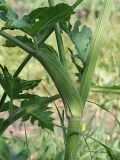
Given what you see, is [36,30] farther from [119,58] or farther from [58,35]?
[119,58]

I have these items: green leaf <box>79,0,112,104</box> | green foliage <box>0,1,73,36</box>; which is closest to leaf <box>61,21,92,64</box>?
green leaf <box>79,0,112,104</box>

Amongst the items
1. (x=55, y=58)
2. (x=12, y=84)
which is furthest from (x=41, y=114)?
(x=55, y=58)

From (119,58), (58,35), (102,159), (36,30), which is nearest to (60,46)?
(58,35)

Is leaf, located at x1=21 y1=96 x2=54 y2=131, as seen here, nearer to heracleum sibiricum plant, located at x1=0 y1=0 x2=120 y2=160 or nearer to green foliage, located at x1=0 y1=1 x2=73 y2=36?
heracleum sibiricum plant, located at x1=0 y1=0 x2=120 y2=160

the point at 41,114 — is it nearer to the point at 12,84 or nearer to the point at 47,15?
the point at 12,84

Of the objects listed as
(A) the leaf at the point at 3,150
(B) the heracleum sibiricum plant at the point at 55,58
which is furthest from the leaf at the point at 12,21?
(A) the leaf at the point at 3,150

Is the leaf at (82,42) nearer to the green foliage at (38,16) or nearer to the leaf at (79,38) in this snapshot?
the leaf at (79,38)
